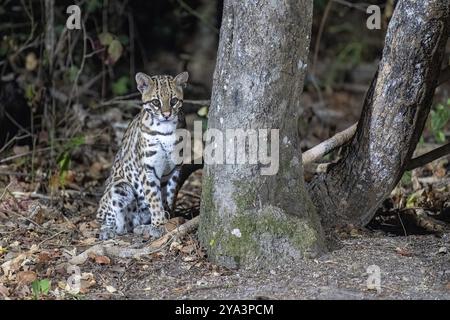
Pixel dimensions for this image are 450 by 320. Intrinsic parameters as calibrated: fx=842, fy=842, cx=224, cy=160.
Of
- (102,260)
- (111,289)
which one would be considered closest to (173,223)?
(102,260)

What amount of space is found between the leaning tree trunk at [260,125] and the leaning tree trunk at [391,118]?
720mm

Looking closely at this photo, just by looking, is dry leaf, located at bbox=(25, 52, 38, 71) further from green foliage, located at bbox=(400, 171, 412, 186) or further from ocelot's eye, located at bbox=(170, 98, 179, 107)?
green foliage, located at bbox=(400, 171, 412, 186)

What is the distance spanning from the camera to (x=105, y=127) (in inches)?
423

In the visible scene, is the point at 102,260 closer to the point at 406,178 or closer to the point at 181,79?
the point at 181,79

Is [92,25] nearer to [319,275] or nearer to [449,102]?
[449,102]

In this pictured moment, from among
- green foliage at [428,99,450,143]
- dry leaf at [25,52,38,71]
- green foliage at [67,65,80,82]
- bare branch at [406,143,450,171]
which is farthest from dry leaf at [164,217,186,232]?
dry leaf at [25,52,38,71]

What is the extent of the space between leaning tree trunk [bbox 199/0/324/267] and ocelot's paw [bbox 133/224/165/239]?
1.02 m

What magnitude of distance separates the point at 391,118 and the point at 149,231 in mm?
2360

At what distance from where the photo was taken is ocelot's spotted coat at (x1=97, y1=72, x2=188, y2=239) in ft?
24.6

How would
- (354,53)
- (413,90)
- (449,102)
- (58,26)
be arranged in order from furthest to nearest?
(354,53) < (58,26) < (449,102) < (413,90)

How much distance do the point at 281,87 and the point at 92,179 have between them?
448 centimetres

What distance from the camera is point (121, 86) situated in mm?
11961

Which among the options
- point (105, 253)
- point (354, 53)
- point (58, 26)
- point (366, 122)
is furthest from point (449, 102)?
point (354, 53)

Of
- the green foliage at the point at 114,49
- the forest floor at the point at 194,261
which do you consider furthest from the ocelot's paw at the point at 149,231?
the green foliage at the point at 114,49
